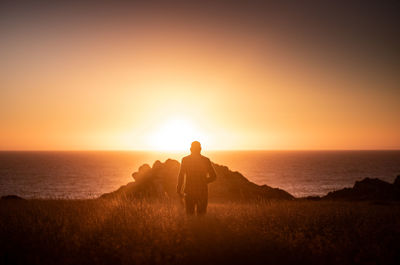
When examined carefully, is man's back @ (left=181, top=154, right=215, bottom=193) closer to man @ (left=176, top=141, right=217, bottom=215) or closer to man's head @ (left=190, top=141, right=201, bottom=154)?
man @ (left=176, top=141, right=217, bottom=215)

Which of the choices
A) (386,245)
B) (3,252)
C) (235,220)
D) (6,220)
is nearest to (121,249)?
(3,252)

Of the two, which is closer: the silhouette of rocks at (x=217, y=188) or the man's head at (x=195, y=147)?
the man's head at (x=195, y=147)

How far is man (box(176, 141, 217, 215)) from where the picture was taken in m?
9.48

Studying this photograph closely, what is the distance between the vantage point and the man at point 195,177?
31.1 feet

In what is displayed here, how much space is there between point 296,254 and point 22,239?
22.1 feet

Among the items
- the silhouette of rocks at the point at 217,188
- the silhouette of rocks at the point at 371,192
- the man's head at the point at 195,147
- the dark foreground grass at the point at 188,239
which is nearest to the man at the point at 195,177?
the man's head at the point at 195,147

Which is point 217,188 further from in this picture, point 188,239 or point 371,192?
point 188,239

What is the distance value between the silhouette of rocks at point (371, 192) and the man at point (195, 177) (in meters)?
20.8

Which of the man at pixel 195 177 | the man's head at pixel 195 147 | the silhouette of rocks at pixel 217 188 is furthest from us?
the silhouette of rocks at pixel 217 188

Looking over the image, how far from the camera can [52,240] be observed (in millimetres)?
7781

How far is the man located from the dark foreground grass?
498 mm

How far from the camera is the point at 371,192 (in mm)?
27703

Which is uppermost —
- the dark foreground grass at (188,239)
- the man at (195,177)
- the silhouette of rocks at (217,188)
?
the man at (195,177)

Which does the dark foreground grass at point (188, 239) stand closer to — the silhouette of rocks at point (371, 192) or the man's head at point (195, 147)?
the man's head at point (195, 147)
